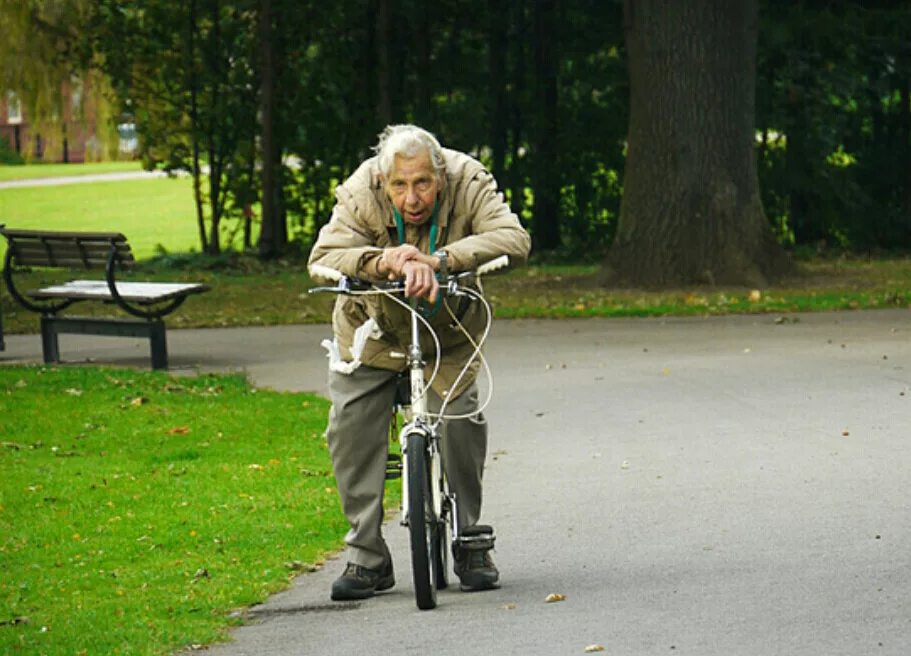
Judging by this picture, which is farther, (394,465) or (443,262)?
(394,465)

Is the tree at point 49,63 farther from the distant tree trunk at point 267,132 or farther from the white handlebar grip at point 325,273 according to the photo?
the white handlebar grip at point 325,273

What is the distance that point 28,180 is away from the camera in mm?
55281

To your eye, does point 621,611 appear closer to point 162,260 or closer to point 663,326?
point 663,326

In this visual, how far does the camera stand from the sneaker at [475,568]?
7.18 metres

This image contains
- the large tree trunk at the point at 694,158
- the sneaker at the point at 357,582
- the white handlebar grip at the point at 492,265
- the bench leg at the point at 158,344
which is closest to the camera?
the white handlebar grip at the point at 492,265

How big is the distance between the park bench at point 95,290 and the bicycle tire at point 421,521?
7981 millimetres

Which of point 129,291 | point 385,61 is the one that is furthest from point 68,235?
point 385,61

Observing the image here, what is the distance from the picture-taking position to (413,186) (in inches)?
267

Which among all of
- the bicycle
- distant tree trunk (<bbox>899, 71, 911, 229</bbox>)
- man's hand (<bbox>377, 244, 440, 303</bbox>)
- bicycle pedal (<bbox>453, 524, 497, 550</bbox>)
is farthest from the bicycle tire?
distant tree trunk (<bbox>899, 71, 911, 229</bbox>)

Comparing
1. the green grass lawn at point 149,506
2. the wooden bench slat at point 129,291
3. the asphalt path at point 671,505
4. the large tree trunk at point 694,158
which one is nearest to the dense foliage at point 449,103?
the large tree trunk at point 694,158

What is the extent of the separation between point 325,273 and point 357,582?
3.76ft

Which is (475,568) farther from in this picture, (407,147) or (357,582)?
(407,147)

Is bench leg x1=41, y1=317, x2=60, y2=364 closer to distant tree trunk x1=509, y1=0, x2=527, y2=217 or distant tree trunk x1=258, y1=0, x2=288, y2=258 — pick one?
distant tree trunk x1=258, y1=0, x2=288, y2=258

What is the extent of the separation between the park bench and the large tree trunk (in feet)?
20.8
